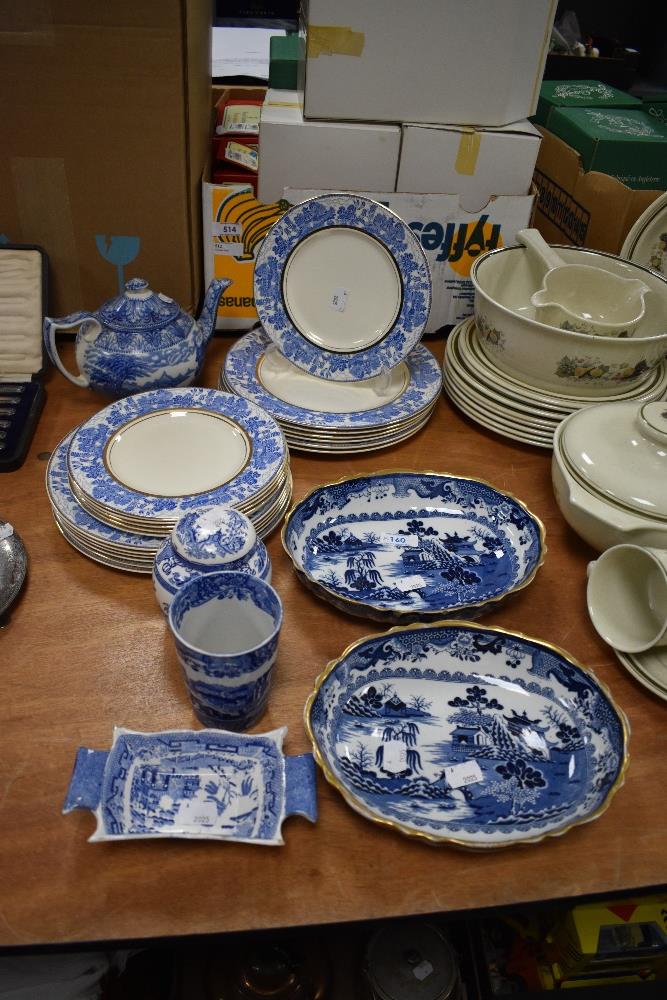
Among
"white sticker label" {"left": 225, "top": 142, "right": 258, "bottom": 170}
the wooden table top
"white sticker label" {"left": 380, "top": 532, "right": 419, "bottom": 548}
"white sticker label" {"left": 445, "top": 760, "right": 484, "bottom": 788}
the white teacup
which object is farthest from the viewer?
"white sticker label" {"left": 225, "top": 142, "right": 258, "bottom": 170}

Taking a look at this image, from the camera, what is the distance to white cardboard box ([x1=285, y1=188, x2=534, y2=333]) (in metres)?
1.20

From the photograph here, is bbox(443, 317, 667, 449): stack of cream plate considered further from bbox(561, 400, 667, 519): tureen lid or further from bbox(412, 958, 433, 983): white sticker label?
bbox(412, 958, 433, 983): white sticker label

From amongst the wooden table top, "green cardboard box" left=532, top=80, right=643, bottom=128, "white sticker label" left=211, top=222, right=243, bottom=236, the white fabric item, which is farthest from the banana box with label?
the white fabric item

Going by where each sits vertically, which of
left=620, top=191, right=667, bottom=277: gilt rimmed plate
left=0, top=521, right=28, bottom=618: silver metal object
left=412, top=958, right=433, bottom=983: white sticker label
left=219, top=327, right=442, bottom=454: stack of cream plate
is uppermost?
left=620, top=191, right=667, bottom=277: gilt rimmed plate

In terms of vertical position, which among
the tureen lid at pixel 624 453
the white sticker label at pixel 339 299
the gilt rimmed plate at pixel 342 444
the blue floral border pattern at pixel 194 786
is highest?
the white sticker label at pixel 339 299

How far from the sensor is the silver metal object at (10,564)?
0.85 m

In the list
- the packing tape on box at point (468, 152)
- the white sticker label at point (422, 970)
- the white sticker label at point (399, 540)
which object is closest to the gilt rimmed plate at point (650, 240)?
the packing tape on box at point (468, 152)

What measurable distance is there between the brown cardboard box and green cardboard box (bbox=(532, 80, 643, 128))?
704 mm

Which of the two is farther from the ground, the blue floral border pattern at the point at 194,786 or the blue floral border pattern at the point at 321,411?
the blue floral border pattern at the point at 321,411

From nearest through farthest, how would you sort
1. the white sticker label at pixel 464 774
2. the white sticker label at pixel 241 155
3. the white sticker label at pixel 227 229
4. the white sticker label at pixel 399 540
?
the white sticker label at pixel 464 774
the white sticker label at pixel 399 540
the white sticker label at pixel 227 229
the white sticker label at pixel 241 155

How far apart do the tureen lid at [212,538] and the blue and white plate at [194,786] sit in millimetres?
171

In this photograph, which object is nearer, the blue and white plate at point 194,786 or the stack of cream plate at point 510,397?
the blue and white plate at point 194,786

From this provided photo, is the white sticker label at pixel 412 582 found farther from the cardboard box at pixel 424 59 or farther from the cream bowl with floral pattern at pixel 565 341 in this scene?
the cardboard box at pixel 424 59

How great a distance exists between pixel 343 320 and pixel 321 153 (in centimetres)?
26
